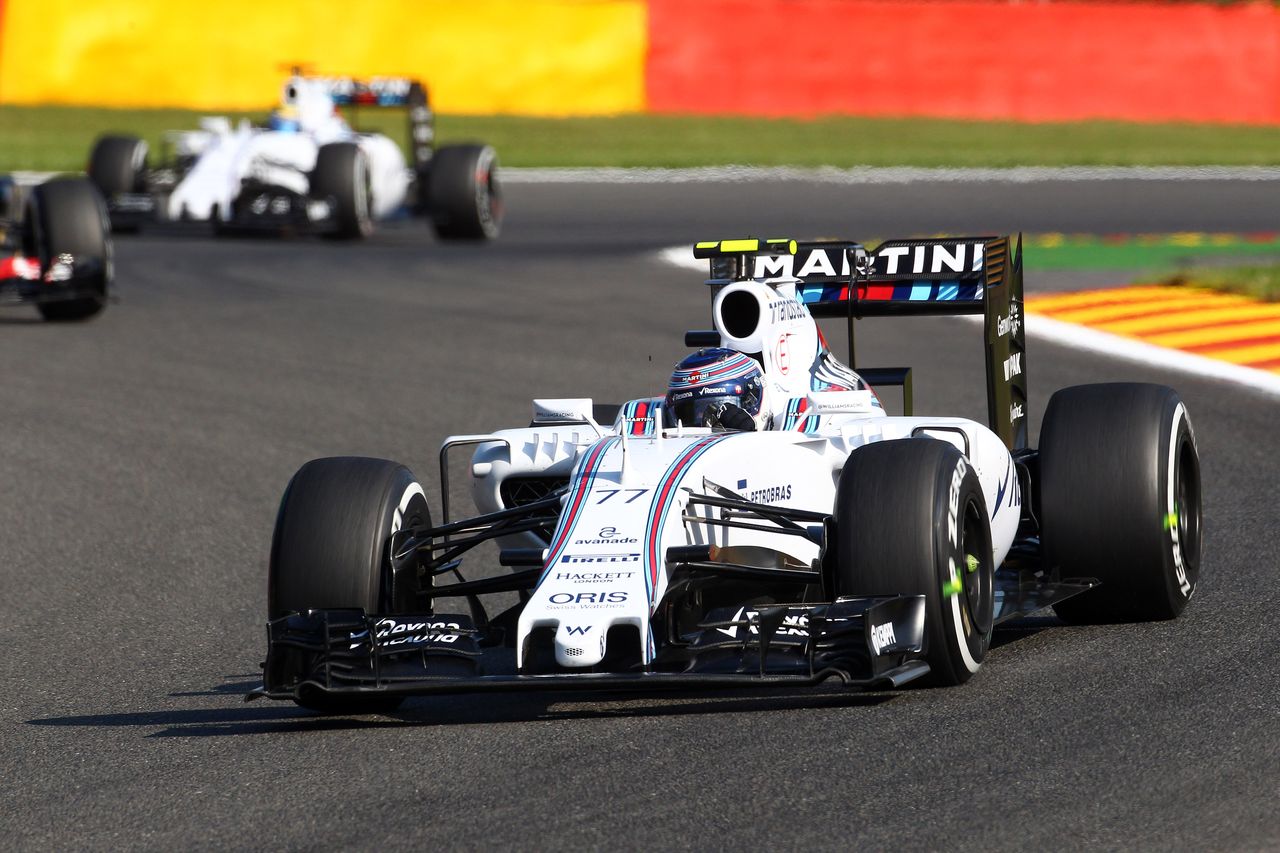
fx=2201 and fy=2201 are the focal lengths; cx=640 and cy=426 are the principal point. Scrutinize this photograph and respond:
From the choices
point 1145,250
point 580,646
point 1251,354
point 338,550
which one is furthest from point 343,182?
point 580,646

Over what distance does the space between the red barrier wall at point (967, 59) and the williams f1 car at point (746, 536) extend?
69.3ft

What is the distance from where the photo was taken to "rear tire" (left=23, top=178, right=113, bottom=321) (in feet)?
54.5

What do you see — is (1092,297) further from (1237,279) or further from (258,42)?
(258,42)

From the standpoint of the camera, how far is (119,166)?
2205 cm

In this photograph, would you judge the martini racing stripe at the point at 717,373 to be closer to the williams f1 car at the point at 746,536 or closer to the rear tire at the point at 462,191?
the williams f1 car at the point at 746,536

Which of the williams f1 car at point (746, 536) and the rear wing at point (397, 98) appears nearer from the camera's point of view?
the williams f1 car at point (746, 536)

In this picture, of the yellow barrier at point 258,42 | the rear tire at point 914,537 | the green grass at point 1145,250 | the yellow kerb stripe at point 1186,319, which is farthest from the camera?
the yellow barrier at point 258,42

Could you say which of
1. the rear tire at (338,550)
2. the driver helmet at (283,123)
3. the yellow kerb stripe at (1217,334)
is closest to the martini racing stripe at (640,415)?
the rear tire at (338,550)

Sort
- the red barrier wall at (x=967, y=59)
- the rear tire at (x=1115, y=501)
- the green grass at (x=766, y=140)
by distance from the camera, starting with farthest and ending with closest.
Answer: the red barrier wall at (x=967, y=59)
the green grass at (x=766, y=140)
the rear tire at (x=1115, y=501)

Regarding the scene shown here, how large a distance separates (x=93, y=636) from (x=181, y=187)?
44.7 feet

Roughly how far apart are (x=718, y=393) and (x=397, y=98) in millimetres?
15675

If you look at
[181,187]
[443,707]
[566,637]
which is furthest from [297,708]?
[181,187]

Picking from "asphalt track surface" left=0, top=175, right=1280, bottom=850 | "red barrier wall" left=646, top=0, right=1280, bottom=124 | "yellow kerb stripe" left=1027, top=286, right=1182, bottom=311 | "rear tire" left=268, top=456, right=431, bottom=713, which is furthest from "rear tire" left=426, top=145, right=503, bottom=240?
"rear tire" left=268, top=456, right=431, bottom=713

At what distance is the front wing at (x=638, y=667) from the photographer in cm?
632
